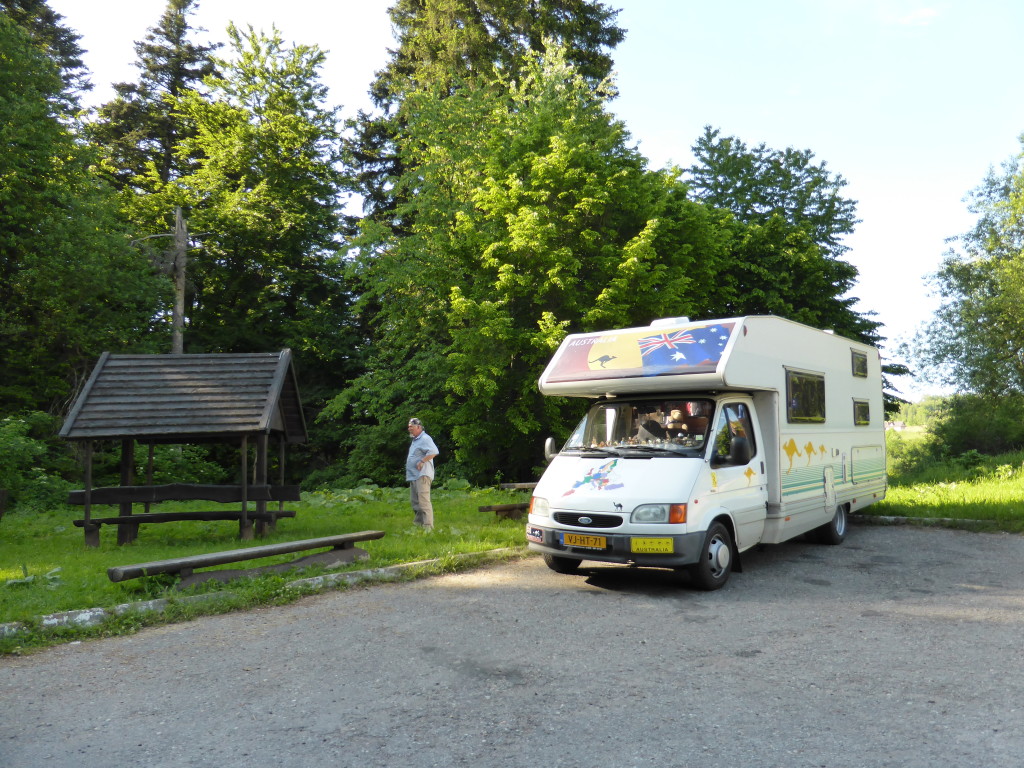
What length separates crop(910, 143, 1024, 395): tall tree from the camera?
1229 inches

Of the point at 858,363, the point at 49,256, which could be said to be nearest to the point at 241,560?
the point at 858,363

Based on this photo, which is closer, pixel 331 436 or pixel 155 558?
pixel 155 558

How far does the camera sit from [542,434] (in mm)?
22047

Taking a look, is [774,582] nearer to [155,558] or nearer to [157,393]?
[155,558]

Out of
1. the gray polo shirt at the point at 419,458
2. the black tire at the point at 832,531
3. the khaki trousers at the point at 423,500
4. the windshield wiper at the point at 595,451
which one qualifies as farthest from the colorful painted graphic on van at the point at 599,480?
the black tire at the point at 832,531

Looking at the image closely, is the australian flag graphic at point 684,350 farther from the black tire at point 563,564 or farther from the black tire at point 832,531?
the black tire at point 832,531

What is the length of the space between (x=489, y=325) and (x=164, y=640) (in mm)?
14449

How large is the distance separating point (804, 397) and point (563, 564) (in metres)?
4.06

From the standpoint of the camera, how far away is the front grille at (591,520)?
7730 millimetres

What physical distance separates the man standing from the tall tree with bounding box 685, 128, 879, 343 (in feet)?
54.9

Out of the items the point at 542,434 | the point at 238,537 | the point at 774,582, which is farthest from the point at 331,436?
the point at 774,582

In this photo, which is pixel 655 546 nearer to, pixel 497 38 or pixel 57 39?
pixel 497 38

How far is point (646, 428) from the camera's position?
28.8 feet

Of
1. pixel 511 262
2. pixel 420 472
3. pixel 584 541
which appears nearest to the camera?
pixel 584 541
